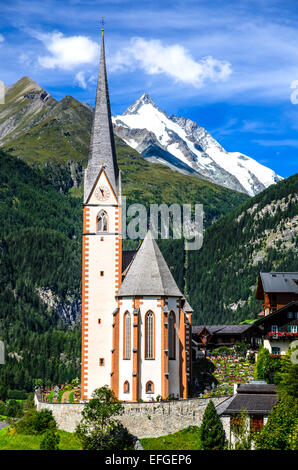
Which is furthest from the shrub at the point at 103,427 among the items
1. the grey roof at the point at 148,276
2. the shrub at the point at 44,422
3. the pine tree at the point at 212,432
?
the grey roof at the point at 148,276

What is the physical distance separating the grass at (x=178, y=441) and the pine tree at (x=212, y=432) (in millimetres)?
3304

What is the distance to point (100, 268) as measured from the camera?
96.9 metres

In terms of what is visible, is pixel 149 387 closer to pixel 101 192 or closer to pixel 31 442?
pixel 31 442

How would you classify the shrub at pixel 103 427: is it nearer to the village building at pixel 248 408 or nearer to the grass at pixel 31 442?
the grass at pixel 31 442

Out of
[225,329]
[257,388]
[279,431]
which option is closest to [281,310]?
[257,388]

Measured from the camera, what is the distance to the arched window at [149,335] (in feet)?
289

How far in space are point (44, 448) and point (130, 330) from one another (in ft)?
71.7

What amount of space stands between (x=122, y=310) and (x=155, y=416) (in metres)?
15.8

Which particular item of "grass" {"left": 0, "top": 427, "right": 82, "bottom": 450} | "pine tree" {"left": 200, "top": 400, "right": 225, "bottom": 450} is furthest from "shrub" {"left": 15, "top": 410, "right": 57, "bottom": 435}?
"pine tree" {"left": 200, "top": 400, "right": 225, "bottom": 450}

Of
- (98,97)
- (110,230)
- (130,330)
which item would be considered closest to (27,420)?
(130,330)

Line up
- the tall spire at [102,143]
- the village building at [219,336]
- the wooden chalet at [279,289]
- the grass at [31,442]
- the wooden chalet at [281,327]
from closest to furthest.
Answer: the grass at [31,442], the wooden chalet at [281,327], the tall spire at [102,143], the wooden chalet at [279,289], the village building at [219,336]

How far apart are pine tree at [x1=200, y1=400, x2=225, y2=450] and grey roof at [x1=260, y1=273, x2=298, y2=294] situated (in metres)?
34.4

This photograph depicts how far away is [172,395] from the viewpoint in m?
88.3
